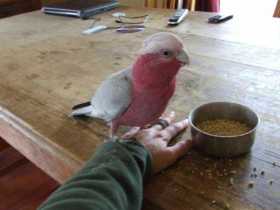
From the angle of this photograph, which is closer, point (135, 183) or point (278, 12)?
point (135, 183)

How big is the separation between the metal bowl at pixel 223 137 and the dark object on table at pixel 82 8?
3.48 feet

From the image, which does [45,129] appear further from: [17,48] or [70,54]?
[17,48]

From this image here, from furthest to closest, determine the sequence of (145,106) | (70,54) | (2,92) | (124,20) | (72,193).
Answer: (124,20) < (70,54) < (2,92) < (145,106) < (72,193)

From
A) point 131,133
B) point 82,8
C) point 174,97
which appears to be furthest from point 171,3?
point 131,133

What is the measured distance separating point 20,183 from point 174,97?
4.08 feet

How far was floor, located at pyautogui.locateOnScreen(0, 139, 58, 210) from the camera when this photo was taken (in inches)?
64.4

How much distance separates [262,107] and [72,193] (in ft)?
1.51

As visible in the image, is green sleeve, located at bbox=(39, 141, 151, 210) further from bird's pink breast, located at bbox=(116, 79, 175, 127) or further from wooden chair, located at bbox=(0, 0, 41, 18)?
wooden chair, located at bbox=(0, 0, 41, 18)

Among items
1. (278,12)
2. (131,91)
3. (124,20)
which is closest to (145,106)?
(131,91)

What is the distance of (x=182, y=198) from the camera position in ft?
1.72

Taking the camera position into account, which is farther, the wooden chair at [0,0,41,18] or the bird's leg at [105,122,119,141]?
the wooden chair at [0,0,41,18]

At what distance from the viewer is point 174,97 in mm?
812

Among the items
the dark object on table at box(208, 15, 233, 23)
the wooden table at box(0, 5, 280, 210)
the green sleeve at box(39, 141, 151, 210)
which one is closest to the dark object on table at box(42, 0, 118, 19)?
the wooden table at box(0, 5, 280, 210)

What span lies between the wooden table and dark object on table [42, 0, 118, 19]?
3.3 inches
